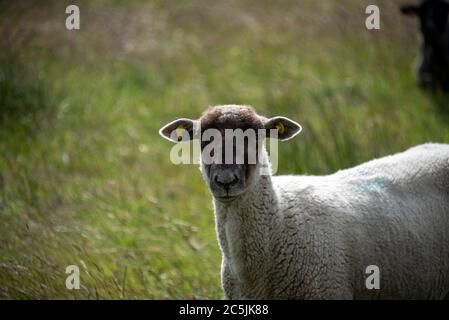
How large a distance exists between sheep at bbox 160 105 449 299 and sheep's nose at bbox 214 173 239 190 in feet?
0.04

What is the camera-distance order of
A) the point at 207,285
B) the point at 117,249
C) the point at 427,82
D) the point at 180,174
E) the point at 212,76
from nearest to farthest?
the point at 207,285 < the point at 117,249 < the point at 180,174 < the point at 427,82 < the point at 212,76

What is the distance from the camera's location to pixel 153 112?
8594 millimetres

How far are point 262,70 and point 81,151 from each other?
345cm

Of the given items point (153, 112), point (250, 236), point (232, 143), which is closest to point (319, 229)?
point (250, 236)

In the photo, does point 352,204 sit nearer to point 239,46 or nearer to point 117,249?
point 117,249

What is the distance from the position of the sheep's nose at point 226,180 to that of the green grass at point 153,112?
1.22 m

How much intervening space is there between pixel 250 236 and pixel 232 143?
1.84 feet

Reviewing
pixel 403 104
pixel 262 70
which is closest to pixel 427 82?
pixel 403 104

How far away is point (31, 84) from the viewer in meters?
7.31

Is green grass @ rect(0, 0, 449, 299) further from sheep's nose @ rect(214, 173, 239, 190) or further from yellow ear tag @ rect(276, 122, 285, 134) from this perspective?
yellow ear tag @ rect(276, 122, 285, 134)

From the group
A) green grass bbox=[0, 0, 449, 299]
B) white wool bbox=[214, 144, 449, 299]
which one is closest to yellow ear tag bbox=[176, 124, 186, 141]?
white wool bbox=[214, 144, 449, 299]

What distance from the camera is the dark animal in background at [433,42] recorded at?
27.0ft

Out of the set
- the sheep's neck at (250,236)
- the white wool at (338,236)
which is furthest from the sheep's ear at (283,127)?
the sheep's neck at (250,236)

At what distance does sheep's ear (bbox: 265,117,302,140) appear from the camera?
3.88 m
